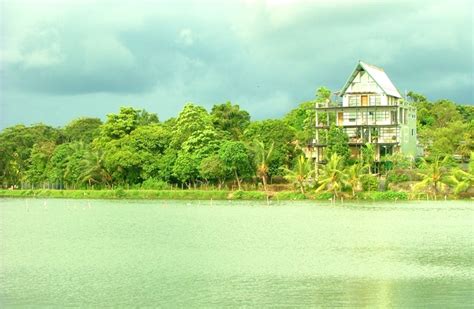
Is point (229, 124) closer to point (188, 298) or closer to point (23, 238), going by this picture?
point (23, 238)

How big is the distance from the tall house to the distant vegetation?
7.57 feet

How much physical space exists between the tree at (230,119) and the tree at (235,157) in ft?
29.7

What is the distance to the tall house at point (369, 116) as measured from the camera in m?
70.6

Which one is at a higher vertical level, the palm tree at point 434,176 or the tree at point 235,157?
the tree at point 235,157

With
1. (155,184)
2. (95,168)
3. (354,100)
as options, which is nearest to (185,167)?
(155,184)

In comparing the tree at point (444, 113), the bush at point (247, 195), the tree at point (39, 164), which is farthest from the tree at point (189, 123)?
the tree at point (444, 113)

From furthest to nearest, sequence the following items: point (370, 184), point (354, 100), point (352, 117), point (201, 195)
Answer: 1. point (354, 100)
2. point (352, 117)
3. point (201, 195)
4. point (370, 184)

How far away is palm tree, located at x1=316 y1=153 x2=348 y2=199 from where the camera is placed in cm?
6134

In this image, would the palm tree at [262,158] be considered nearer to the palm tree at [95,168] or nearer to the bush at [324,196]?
the bush at [324,196]

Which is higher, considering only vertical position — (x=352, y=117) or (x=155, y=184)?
(x=352, y=117)

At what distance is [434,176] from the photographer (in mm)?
61000

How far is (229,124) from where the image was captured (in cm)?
7775

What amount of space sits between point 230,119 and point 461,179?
26328 millimetres

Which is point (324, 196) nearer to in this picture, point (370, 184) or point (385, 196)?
point (370, 184)
